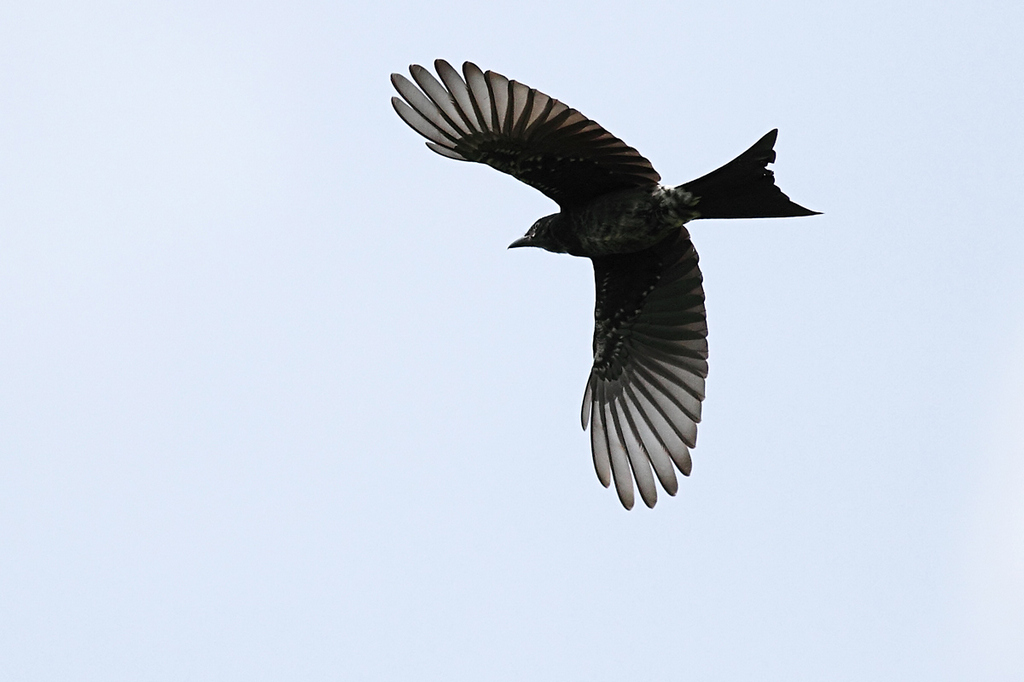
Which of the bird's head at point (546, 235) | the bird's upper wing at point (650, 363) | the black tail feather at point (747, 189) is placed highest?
the black tail feather at point (747, 189)

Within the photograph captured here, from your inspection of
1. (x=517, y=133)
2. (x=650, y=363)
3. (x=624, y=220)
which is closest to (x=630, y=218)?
(x=624, y=220)

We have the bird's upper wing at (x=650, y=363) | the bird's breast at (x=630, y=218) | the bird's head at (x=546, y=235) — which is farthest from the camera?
the bird's upper wing at (x=650, y=363)

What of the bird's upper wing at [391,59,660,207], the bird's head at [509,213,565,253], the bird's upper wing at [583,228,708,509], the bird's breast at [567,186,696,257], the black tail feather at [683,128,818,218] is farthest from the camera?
the bird's upper wing at [583,228,708,509]

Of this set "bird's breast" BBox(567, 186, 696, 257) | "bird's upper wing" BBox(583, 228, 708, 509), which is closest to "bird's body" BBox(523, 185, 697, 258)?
"bird's breast" BBox(567, 186, 696, 257)

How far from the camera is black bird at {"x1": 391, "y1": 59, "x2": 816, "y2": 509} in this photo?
8156 mm

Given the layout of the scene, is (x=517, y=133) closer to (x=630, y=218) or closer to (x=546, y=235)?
(x=630, y=218)

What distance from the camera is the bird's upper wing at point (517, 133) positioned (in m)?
7.96

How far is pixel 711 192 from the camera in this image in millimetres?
8391

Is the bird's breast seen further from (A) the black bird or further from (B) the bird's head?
(B) the bird's head

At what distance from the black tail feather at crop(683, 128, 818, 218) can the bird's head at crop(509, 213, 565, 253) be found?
118 centimetres

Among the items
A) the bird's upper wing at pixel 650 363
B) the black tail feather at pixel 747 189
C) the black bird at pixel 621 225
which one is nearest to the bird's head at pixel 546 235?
the black bird at pixel 621 225

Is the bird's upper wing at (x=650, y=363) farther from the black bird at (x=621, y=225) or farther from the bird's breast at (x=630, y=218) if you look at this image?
the bird's breast at (x=630, y=218)

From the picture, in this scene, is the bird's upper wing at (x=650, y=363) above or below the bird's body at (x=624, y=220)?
below

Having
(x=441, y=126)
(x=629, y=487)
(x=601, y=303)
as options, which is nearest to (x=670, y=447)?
(x=629, y=487)
